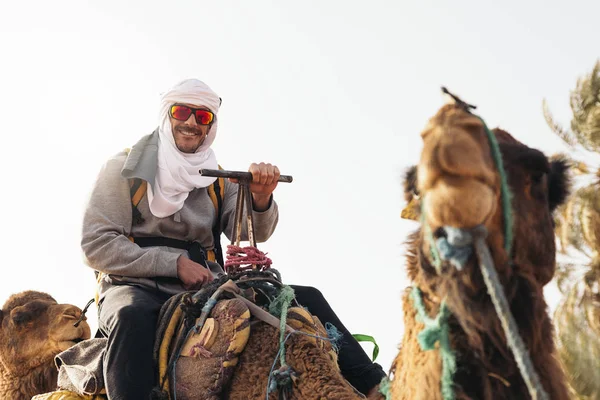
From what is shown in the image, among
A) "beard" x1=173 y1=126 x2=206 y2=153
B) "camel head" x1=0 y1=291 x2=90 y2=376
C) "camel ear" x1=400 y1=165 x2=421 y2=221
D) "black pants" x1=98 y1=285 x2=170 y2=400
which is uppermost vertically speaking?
"beard" x1=173 y1=126 x2=206 y2=153

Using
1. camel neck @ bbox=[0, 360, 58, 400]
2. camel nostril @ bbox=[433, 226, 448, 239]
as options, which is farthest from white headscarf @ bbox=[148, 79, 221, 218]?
camel nostril @ bbox=[433, 226, 448, 239]

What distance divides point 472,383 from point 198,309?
2296mm

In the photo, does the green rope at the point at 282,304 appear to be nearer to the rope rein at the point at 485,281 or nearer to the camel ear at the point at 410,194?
the camel ear at the point at 410,194

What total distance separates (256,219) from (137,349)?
5.11ft

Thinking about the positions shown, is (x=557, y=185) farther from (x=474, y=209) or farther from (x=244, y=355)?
(x=244, y=355)

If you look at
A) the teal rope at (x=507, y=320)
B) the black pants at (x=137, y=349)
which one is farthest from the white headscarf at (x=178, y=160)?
the teal rope at (x=507, y=320)

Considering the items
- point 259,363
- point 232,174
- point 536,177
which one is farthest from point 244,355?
point 536,177

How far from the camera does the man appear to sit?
502 cm

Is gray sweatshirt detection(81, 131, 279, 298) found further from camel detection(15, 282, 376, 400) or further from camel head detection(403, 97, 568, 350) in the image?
camel head detection(403, 97, 568, 350)

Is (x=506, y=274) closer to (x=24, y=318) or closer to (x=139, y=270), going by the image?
(x=139, y=270)

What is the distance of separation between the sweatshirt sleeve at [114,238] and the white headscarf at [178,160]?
21cm

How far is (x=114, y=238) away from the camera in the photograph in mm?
5664

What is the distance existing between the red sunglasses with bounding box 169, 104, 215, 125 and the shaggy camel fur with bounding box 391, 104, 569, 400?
3.28 metres

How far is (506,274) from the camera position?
3090 millimetres
